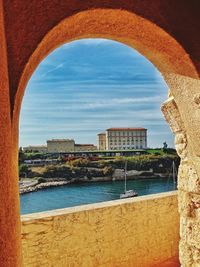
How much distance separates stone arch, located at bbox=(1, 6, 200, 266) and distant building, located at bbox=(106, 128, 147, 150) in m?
53.2

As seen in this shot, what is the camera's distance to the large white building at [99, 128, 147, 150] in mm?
56844

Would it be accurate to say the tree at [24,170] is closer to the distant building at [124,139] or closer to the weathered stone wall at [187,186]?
the distant building at [124,139]

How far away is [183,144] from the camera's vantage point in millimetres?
2318

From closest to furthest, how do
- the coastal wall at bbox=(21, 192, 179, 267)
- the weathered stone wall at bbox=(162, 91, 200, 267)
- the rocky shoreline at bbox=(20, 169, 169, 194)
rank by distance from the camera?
1. the weathered stone wall at bbox=(162, 91, 200, 267)
2. the coastal wall at bbox=(21, 192, 179, 267)
3. the rocky shoreline at bbox=(20, 169, 169, 194)

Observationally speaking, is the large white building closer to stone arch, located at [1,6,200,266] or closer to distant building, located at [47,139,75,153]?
distant building, located at [47,139,75,153]

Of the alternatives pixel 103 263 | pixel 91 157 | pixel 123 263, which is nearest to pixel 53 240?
pixel 103 263

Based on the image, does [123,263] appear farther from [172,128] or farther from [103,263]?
[172,128]

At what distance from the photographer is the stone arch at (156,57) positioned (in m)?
1.46

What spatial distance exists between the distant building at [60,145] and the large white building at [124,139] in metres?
6.29

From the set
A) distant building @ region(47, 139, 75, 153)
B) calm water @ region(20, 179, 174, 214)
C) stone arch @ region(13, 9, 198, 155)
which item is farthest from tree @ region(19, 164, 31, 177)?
stone arch @ region(13, 9, 198, 155)

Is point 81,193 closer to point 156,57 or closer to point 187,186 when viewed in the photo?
point 187,186

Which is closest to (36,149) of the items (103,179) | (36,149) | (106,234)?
(36,149)

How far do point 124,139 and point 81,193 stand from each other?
17.6 m

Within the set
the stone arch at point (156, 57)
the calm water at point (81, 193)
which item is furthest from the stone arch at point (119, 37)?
the calm water at point (81, 193)
